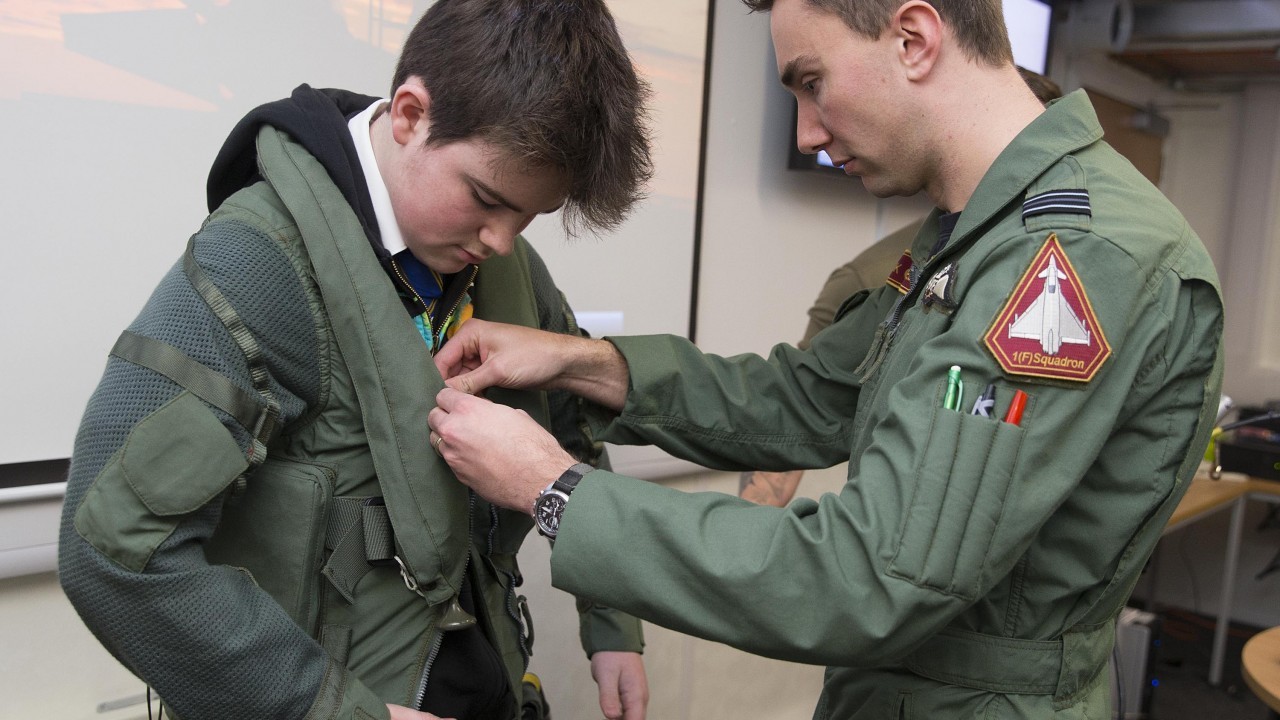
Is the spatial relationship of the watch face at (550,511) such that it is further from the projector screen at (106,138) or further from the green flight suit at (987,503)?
the projector screen at (106,138)

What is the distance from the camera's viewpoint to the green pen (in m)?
0.92

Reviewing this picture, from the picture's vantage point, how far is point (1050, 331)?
91 centimetres

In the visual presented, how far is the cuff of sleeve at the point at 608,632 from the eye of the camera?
153 centimetres

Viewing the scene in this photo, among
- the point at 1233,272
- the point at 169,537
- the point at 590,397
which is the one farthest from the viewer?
the point at 1233,272

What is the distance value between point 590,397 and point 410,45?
0.53m

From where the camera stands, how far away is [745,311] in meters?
2.70

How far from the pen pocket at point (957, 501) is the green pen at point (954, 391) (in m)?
0.02

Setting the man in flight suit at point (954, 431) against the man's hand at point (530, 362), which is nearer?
the man in flight suit at point (954, 431)

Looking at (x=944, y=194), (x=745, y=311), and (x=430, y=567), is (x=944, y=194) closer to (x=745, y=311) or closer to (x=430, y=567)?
(x=430, y=567)

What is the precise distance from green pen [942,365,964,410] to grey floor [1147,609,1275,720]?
307 cm

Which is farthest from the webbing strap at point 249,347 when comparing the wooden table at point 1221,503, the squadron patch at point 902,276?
the wooden table at point 1221,503

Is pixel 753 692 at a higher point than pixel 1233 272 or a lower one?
lower

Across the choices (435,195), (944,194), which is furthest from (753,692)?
(435,195)

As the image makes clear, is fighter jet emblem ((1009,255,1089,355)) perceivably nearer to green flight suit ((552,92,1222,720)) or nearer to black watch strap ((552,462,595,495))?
green flight suit ((552,92,1222,720))
